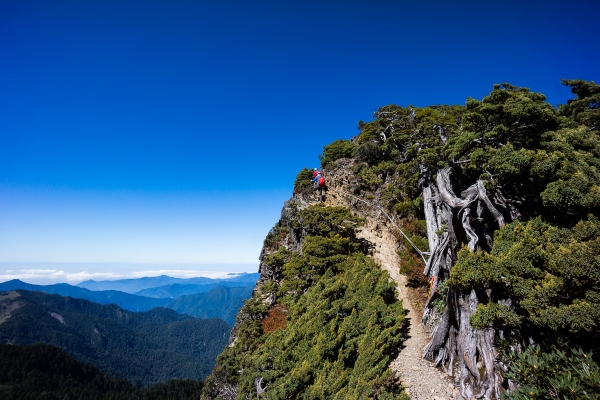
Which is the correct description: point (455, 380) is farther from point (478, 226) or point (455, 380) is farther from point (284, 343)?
point (284, 343)

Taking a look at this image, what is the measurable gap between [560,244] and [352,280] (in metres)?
9.28

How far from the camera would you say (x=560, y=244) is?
25.3 feet

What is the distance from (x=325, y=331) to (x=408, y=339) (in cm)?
368

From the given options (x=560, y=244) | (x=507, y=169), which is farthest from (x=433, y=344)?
(x=507, y=169)

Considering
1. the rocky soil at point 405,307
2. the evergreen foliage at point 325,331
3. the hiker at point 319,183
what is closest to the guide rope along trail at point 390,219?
the rocky soil at point 405,307

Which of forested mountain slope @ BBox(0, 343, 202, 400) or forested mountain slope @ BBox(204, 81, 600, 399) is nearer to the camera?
forested mountain slope @ BBox(204, 81, 600, 399)

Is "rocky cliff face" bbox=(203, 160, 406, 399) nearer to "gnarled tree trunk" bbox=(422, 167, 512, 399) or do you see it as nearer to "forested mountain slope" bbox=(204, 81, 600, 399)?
"forested mountain slope" bbox=(204, 81, 600, 399)

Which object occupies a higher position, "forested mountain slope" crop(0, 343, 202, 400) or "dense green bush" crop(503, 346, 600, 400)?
"dense green bush" crop(503, 346, 600, 400)

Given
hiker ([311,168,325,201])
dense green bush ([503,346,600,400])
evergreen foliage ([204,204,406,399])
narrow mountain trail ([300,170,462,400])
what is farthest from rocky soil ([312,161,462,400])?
dense green bush ([503,346,600,400])

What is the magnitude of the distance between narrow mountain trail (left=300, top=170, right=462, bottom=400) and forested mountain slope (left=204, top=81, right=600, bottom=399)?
441mm

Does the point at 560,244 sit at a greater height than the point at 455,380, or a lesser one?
greater

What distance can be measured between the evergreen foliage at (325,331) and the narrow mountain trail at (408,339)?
623mm

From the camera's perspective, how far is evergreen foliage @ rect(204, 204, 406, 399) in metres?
9.45

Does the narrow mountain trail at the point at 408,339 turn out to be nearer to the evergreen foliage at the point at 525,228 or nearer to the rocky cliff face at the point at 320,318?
the rocky cliff face at the point at 320,318
